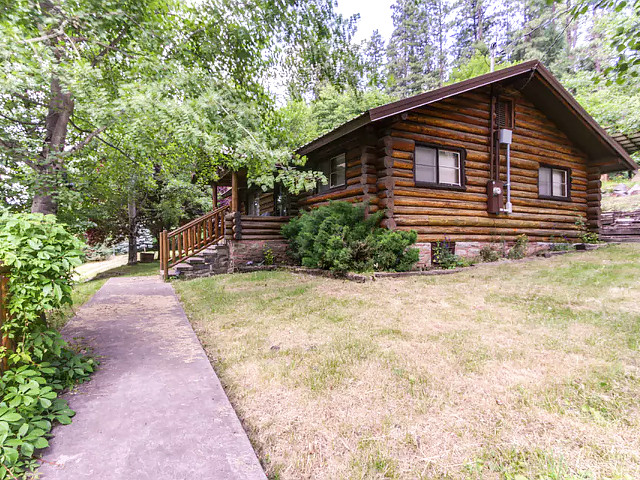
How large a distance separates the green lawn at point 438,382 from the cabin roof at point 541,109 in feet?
15.7

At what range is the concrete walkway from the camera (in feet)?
5.41

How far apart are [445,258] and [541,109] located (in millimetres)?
7167

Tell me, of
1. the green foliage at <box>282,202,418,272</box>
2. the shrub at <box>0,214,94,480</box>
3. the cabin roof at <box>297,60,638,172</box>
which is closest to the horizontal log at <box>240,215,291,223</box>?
the cabin roof at <box>297,60,638,172</box>

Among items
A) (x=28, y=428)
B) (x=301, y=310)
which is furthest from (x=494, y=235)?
(x=28, y=428)

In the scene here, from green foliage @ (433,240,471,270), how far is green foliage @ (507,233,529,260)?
2.19 m

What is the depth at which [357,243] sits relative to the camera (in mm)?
7656

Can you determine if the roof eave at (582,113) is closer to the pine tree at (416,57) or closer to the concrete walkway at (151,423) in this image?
the concrete walkway at (151,423)

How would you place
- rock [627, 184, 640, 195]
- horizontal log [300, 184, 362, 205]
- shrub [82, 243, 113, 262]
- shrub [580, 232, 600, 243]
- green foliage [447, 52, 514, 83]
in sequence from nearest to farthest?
horizontal log [300, 184, 362, 205]
shrub [580, 232, 600, 243]
rock [627, 184, 640, 195]
shrub [82, 243, 113, 262]
green foliage [447, 52, 514, 83]

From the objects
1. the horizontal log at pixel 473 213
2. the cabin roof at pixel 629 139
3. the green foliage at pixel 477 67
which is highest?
the green foliage at pixel 477 67

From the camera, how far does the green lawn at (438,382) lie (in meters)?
1.79

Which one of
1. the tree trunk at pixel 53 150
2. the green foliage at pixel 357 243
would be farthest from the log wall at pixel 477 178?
the tree trunk at pixel 53 150

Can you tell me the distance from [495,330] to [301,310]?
107 inches

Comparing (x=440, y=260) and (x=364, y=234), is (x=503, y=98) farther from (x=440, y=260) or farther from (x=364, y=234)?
(x=364, y=234)

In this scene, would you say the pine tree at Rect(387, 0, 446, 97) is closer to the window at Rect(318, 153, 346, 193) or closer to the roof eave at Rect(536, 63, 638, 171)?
the roof eave at Rect(536, 63, 638, 171)
